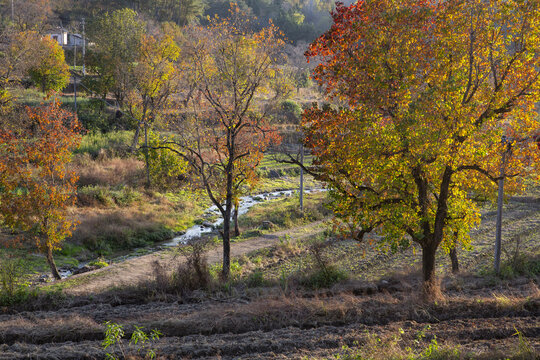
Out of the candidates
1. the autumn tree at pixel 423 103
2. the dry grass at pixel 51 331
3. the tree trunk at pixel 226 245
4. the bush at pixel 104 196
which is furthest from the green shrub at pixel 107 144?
the autumn tree at pixel 423 103

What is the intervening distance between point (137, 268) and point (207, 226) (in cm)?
1055

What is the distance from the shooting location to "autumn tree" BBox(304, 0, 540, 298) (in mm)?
10602

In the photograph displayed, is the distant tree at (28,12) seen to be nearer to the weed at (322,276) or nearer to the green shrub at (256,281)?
the green shrub at (256,281)

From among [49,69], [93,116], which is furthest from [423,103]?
[49,69]

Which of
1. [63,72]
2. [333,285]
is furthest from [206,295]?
[63,72]

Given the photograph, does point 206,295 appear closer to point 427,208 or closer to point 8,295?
point 8,295

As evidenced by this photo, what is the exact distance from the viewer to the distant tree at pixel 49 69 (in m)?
48.6

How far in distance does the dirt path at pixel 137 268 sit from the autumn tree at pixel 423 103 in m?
9.14

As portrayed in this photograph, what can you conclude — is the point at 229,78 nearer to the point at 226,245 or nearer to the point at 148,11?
the point at 226,245

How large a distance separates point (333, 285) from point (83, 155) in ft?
98.6

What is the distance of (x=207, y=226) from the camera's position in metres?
31.1

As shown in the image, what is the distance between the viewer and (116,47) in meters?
49.0

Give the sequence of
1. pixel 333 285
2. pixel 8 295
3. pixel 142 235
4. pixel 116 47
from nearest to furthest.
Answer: pixel 8 295, pixel 333 285, pixel 142 235, pixel 116 47

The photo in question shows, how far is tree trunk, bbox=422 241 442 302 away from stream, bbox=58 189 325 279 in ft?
35.2
